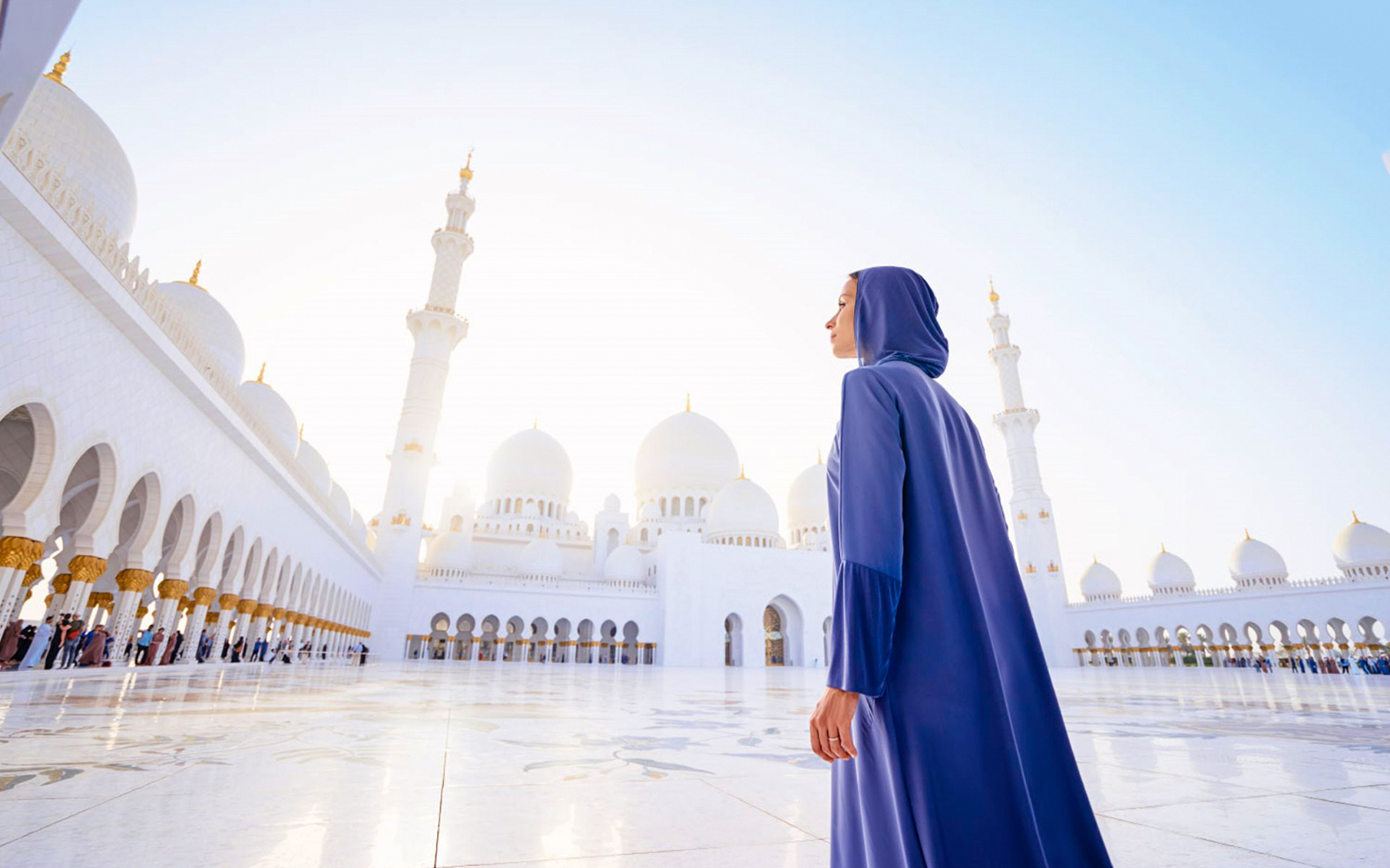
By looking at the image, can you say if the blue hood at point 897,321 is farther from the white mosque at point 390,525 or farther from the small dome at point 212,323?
the small dome at point 212,323

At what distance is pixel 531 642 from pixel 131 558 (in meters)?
17.1

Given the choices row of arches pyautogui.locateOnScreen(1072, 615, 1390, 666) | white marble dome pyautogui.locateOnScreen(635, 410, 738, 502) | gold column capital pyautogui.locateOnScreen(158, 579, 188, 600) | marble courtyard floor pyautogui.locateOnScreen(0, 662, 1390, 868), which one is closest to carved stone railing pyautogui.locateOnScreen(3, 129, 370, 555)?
gold column capital pyautogui.locateOnScreen(158, 579, 188, 600)

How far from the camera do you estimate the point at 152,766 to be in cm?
195

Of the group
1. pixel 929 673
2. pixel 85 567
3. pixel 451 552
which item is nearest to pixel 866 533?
pixel 929 673

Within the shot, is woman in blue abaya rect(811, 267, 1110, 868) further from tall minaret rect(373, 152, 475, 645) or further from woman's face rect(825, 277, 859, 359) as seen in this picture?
tall minaret rect(373, 152, 475, 645)

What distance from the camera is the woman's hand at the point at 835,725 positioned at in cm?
115

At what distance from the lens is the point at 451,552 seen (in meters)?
25.9

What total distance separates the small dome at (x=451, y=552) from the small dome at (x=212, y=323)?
1446cm

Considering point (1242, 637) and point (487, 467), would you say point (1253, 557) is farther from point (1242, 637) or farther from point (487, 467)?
point (487, 467)

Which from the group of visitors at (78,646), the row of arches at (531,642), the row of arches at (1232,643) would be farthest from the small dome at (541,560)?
the row of arches at (1232,643)

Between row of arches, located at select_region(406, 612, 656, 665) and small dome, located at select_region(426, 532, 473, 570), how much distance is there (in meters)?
2.07

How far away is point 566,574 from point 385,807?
25.3 m

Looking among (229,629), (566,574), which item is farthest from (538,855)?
(566,574)

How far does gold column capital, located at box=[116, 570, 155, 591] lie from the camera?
8.29 metres
